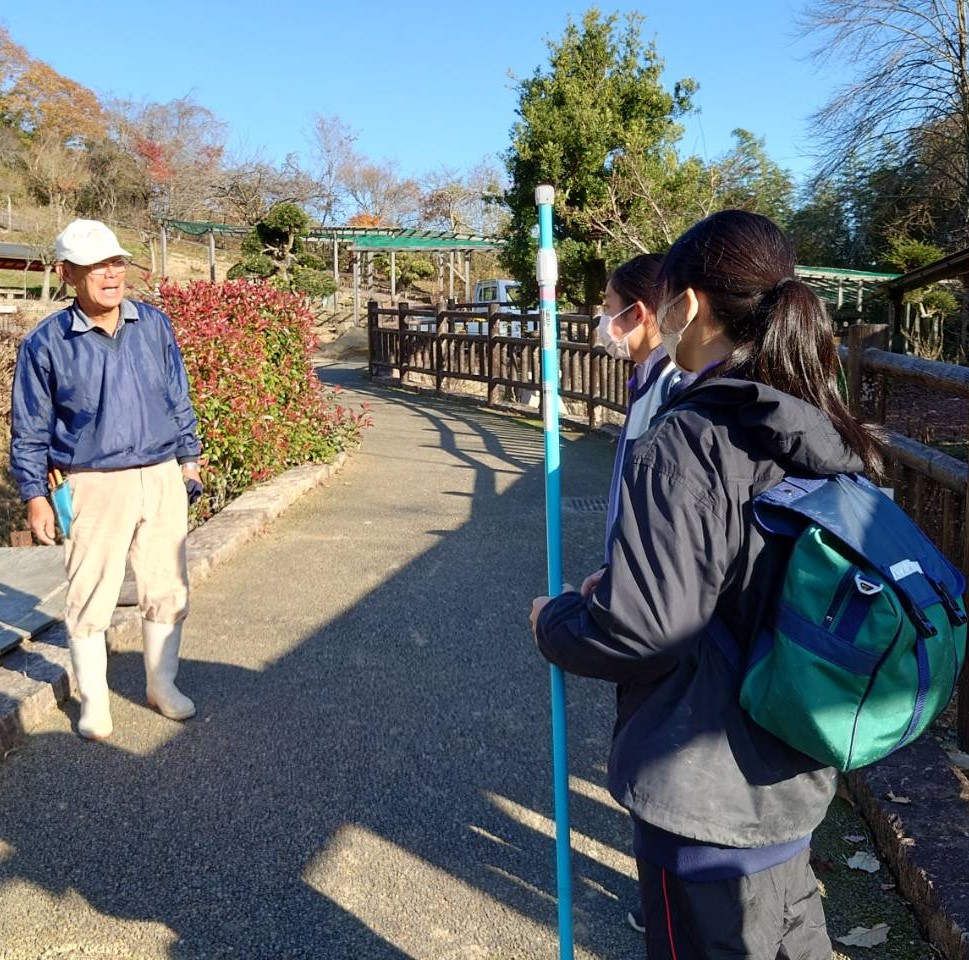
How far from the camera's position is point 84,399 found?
3438 millimetres

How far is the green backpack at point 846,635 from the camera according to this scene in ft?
4.48

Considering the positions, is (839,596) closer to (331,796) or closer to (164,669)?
(331,796)

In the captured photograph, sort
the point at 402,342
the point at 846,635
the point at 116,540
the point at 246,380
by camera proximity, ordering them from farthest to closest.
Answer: the point at 402,342 < the point at 246,380 < the point at 116,540 < the point at 846,635

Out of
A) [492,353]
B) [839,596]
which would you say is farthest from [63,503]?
[492,353]

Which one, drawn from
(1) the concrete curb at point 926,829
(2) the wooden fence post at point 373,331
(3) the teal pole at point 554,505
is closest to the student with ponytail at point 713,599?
(3) the teal pole at point 554,505

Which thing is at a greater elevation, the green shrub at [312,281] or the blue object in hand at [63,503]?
the green shrub at [312,281]

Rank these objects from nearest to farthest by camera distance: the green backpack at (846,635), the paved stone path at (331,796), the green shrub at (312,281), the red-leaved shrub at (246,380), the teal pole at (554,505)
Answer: the green backpack at (846,635), the teal pole at (554,505), the paved stone path at (331,796), the red-leaved shrub at (246,380), the green shrub at (312,281)

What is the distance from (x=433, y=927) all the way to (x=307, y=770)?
968 mm

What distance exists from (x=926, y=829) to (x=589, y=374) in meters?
9.37

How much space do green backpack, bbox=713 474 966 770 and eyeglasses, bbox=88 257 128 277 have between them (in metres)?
2.70

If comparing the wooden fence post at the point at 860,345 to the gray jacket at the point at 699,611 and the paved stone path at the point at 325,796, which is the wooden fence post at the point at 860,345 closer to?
the paved stone path at the point at 325,796

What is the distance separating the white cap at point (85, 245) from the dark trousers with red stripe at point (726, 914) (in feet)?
8.79

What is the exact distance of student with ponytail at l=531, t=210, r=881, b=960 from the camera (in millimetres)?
1428

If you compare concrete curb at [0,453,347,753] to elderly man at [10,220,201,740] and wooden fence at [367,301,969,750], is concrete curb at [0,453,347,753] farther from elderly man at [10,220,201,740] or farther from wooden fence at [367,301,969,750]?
wooden fence at [367,301,969,750]
